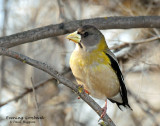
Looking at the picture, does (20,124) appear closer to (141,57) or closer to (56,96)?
(56,96)

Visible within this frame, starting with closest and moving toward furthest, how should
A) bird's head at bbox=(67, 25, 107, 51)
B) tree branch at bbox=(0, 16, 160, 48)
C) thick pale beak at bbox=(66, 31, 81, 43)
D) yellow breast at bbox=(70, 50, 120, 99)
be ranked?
yellow breast at bbox=(70, 50, 120, 99) < thick pale beak at bbox=(66, 31, 81, 43) < bird's head at bbox=(67, 25, 107, 51) < tree branch at bbox=(0, 16, 160, 48)

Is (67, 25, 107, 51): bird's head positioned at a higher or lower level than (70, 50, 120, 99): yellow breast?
higher

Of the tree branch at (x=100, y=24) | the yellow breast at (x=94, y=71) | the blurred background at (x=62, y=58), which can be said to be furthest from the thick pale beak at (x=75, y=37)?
the blurred background at (x=62, y=58)

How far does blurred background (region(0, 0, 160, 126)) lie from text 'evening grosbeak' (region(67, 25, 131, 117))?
789mm

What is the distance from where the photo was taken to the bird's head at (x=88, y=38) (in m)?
4.47

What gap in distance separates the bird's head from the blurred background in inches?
26.4

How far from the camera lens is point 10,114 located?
5156mm

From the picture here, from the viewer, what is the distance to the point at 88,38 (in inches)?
182

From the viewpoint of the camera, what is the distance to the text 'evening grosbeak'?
4.21m

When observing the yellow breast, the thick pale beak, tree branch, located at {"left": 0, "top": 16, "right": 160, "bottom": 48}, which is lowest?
the yellow breast

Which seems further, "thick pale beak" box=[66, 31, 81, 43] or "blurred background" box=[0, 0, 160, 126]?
"blurred background" box=[0, 0, 160, 126]

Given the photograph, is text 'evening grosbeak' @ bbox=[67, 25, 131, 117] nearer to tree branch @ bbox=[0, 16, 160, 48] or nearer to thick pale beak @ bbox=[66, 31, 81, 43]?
thick pale beak @ bbox=[66, 31, 81, 43]

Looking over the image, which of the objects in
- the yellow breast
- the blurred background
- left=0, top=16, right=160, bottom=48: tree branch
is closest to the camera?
the yellow breast

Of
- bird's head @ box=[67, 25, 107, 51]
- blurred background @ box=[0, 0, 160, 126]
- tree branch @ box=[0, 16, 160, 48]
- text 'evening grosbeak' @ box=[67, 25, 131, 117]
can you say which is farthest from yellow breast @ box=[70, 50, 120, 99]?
blurred background @ box=[0, 0, 160, 126]
